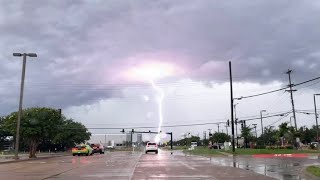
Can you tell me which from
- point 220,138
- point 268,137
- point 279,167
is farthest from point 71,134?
point 279,167

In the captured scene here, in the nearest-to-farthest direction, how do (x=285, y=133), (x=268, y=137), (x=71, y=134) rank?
(x=285, y=133) < (x=71, y=134) < (x=268, y=137)

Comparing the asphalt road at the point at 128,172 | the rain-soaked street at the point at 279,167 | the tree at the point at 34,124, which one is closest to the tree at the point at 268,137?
the tree at the point at 34,124

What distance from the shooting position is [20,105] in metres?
45.8

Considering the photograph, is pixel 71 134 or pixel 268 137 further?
pixel 268 137

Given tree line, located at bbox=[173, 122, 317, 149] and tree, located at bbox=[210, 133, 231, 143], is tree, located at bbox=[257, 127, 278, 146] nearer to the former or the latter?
tree line, located at bbox=[173, 122, 317, 149]

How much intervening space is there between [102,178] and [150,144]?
46.3m

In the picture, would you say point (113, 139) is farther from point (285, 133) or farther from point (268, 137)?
point (285, 133)

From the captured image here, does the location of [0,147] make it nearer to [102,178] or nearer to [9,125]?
[9,125]

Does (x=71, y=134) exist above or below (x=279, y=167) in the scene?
above

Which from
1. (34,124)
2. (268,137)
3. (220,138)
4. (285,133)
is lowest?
(34,124)

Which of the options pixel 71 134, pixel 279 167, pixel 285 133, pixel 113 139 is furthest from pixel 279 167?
pixel 113 139

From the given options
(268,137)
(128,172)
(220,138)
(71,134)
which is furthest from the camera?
(220,138)

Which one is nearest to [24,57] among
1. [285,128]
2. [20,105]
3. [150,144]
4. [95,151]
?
[20,105]

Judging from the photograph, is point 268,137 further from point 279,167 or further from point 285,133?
point 279,167
